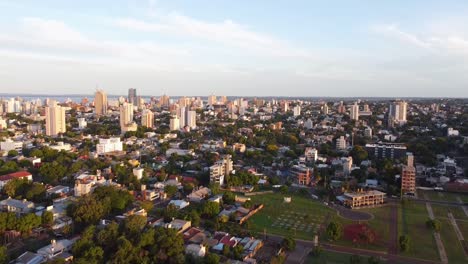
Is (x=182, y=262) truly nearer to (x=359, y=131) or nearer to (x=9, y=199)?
(x=9, y=199)

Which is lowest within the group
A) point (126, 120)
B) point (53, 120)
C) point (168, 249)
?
point (168, 249)

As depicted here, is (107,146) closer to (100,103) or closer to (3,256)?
(3,256)

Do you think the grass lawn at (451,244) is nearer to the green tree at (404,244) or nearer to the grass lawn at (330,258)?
the green tree at (404,244)

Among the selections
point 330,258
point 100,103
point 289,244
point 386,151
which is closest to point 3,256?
point 289,244

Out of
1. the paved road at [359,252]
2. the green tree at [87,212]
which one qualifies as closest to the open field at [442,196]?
the paved road at [359,252]

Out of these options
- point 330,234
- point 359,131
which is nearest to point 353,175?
point 330,234

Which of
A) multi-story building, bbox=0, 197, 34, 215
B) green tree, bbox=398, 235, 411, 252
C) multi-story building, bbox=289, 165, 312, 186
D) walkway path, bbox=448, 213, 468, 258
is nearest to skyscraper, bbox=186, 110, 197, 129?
multi-story building, bbox=289, 165, 312, 186

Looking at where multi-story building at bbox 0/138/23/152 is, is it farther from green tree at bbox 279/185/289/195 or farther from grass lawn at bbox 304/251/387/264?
grass lawn at bbox 304/251/387/264
